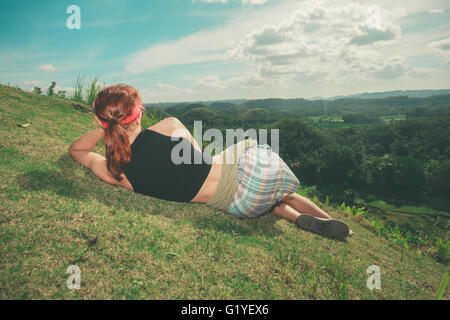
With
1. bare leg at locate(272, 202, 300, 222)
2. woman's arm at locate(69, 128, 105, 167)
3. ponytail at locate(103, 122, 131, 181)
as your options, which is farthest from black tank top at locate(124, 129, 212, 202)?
bare leg at locate(272, 202, 300, 222)

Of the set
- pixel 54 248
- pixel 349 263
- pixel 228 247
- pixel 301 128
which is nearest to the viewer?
pixel 54 248

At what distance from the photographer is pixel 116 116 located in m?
2.67

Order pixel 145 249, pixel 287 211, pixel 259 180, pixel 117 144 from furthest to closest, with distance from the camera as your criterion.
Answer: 1. pixel 287 211
2. pixel 259 180
3. pixel 117 144
4. pixel 145 249

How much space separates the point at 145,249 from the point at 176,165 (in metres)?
0.94

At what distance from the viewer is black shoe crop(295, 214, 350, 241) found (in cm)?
339

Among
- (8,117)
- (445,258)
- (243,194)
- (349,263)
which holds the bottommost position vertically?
(445,258)

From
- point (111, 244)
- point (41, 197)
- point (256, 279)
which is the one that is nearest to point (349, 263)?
point (256, 279)

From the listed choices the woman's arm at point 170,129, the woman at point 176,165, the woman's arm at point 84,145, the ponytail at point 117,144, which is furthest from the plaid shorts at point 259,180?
the woman's arm at point 84,145

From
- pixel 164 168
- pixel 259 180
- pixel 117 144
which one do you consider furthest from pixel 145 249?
pixel 259 180

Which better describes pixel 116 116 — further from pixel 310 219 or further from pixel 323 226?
pixel 323 226

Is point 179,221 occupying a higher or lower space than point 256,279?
higher

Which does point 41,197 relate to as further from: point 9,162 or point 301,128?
point 301,128

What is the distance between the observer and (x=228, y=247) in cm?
281
